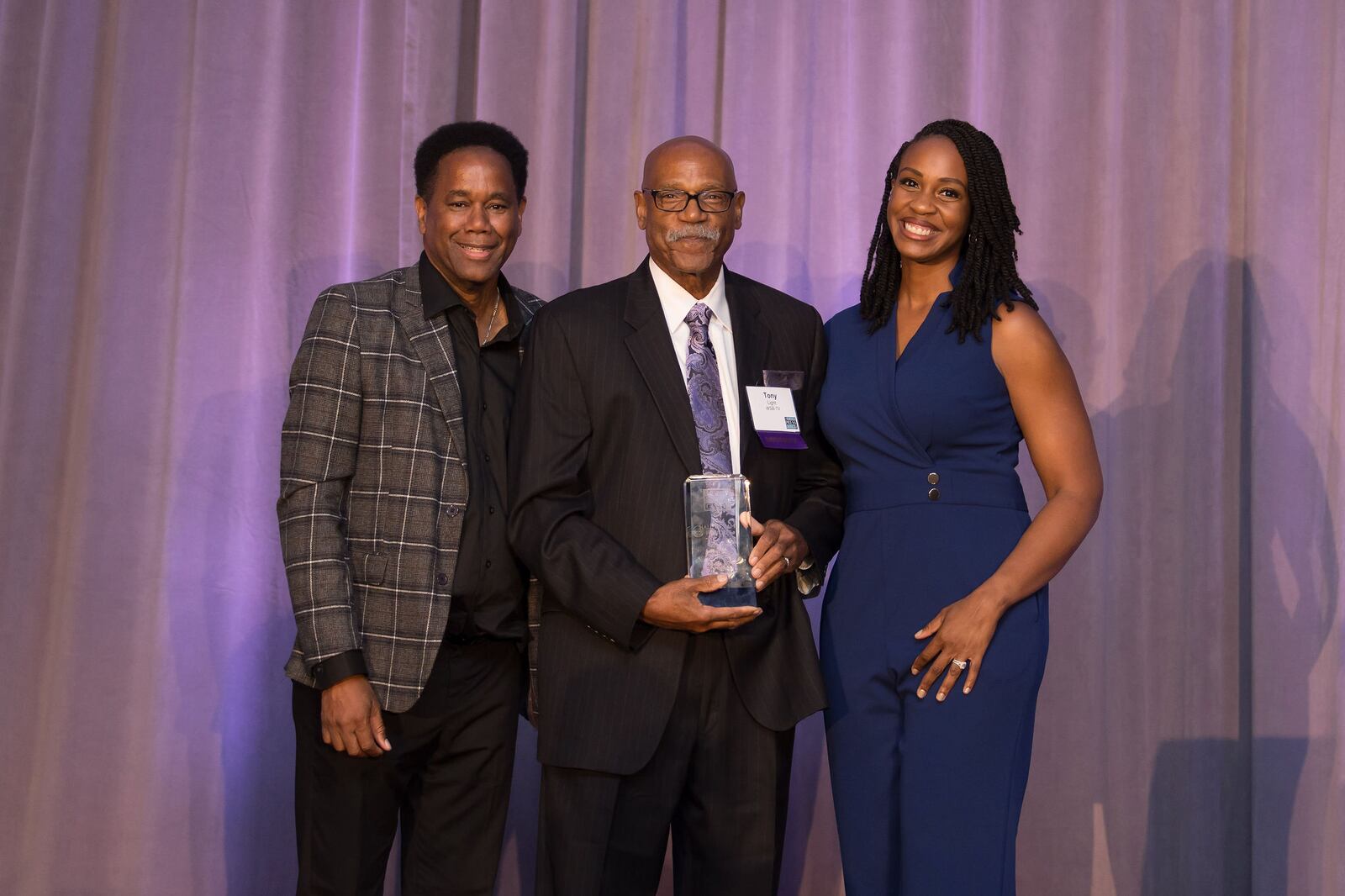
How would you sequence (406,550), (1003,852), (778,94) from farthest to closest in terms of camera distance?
(778,94)
(406,550)
(1003,852)

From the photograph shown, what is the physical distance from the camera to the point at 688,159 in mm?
2289

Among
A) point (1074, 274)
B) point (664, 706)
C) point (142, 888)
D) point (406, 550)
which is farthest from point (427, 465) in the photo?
point (1074, 274)

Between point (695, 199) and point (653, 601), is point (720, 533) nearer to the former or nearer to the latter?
point (653, 601)

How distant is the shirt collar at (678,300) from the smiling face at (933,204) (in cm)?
35

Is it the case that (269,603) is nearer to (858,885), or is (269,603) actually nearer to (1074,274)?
(858,885)

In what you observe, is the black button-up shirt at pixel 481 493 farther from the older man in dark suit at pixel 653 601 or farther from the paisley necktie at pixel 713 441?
the paisley necktie at pixel 713 441

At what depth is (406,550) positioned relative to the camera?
2.27 metres

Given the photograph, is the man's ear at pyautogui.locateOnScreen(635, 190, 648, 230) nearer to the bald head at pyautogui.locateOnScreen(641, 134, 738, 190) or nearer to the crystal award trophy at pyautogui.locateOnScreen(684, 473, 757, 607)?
the bald head at pyautogui.locateOnScreen(641, 134, 738, 190)

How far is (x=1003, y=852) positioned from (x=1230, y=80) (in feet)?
7.56

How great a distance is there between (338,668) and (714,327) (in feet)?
3.11

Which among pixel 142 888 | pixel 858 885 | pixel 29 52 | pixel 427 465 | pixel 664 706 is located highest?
pixel 29 52

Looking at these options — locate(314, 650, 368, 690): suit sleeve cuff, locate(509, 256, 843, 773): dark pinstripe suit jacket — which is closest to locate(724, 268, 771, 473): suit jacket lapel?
locate(509, 256, 843, 773): dark pinstripe suit jacket

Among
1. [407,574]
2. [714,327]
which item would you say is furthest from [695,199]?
[407,574]

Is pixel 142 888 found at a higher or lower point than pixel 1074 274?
lower
